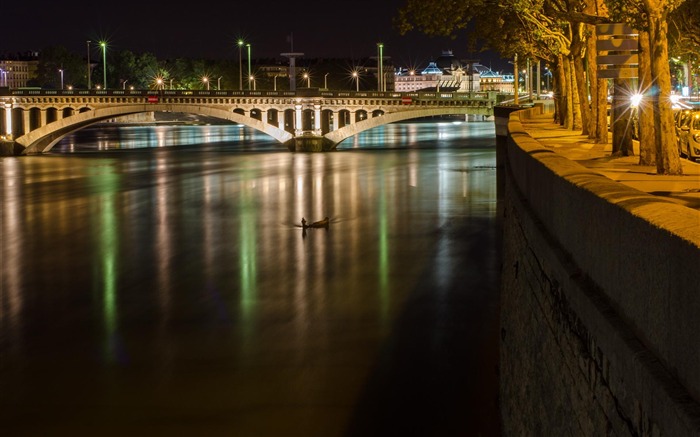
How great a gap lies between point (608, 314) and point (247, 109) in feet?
244

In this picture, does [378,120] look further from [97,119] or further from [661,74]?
[661,74]

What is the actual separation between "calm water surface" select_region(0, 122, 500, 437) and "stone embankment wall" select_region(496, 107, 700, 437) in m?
5.71

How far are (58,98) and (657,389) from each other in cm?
7631

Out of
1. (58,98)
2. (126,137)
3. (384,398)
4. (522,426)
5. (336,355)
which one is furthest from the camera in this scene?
(126,137)

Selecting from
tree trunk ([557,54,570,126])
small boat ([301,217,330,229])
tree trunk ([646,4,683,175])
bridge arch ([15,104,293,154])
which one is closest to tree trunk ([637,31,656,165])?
tree trunk ([646,4,683,175])

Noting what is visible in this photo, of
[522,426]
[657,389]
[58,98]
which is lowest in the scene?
[522,426]

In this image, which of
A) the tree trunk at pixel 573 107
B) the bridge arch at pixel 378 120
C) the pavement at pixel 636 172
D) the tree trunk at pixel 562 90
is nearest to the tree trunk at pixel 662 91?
the pavement at pixel 636 172

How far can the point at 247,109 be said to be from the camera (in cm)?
7950

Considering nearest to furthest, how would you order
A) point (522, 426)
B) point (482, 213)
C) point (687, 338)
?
point (687, 338), point (522, 426), point (482, 213)

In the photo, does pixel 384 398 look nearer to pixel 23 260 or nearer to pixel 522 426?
pixel 522 426

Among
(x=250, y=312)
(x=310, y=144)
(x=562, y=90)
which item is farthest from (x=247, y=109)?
(x=250, y=312)

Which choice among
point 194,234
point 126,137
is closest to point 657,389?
point 194,234

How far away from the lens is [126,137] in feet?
366

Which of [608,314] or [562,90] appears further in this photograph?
[562,90]
